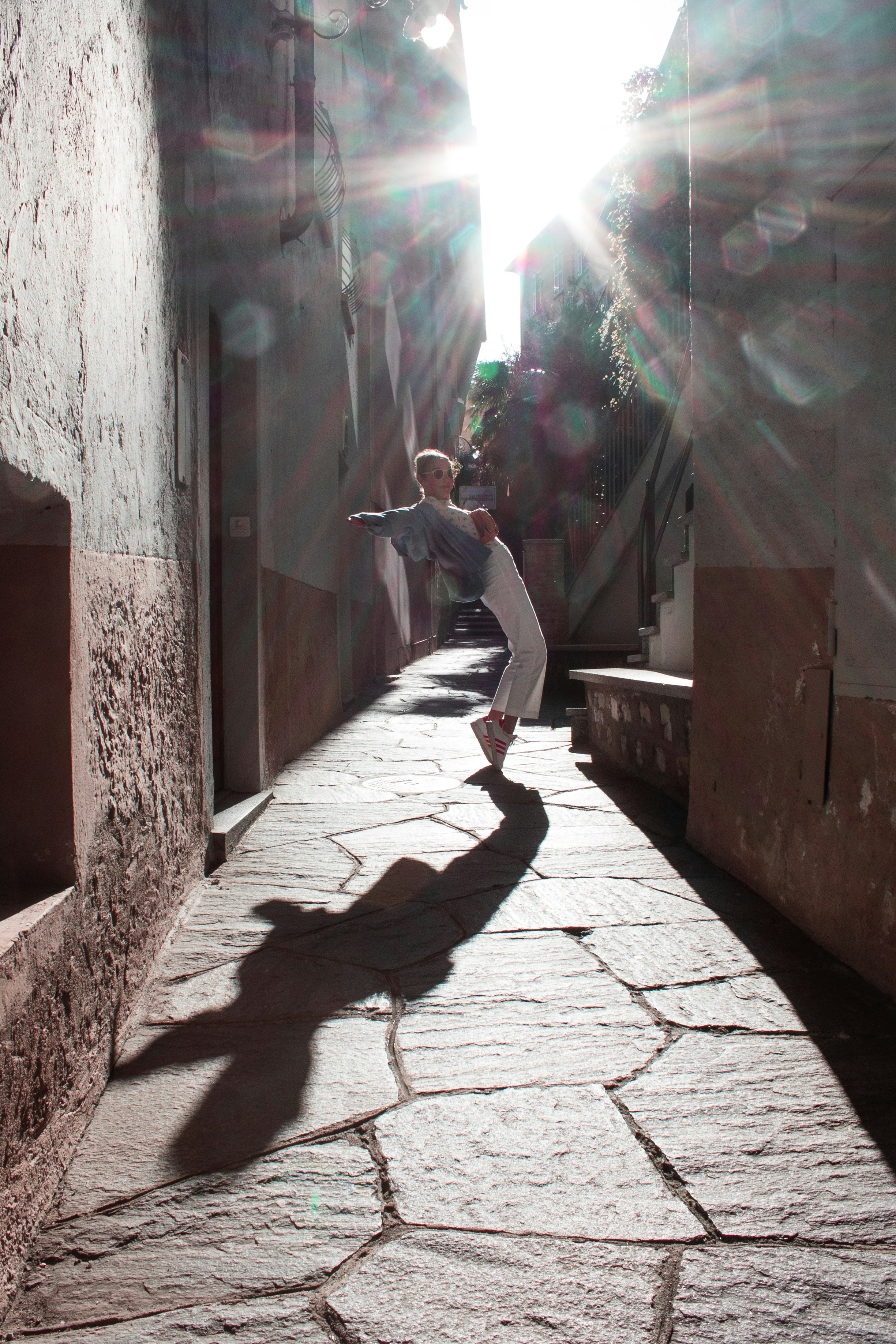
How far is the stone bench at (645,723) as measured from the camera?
4.55m

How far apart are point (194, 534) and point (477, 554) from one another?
206 cm

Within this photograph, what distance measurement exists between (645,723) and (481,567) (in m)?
1.21

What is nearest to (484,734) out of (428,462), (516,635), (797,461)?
(516,635)

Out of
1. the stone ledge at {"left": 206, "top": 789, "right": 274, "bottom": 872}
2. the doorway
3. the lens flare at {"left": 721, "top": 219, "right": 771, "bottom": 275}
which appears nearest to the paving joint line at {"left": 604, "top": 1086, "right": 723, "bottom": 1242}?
the stone ledge at {"left": 206, "top": 789, "right": 274, "bottom": 872}

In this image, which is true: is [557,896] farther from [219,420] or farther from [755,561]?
[219,420]

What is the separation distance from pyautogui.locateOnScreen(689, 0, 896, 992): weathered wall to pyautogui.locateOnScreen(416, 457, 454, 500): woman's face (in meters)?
1.77

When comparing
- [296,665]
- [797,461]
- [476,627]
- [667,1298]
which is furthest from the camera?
[476,627]

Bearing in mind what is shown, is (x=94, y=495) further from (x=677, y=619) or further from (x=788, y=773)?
(x=677, y=619)

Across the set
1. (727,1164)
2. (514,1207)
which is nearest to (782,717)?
(727,1164)

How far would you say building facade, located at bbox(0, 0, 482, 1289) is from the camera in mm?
1659

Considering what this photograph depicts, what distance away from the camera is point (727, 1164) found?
1706 millimetres

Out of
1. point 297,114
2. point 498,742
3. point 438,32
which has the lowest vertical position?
point 498,742

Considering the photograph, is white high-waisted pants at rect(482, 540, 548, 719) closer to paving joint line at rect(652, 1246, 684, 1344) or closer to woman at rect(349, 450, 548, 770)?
woman at rect(349, 450, 548, 770)

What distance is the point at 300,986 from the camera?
2.53 metres
